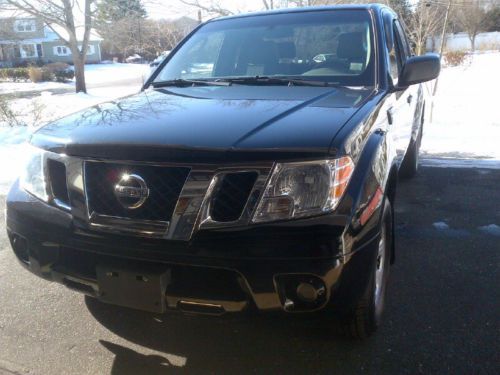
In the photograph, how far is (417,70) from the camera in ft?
10.7

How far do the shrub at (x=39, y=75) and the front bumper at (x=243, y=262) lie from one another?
35097mm

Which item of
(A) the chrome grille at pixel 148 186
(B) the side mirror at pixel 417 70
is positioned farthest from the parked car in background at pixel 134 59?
(A) the chrome grille at pixel 148 186

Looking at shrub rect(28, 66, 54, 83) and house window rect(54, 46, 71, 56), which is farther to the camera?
house window rect(54, 46, 71, 56)

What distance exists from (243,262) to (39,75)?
36.0 metres

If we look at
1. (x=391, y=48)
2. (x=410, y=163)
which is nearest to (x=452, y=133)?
(x=410, y=163)

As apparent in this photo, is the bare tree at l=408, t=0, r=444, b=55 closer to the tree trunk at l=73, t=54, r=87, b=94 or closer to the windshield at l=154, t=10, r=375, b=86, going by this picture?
the windshield at l=154, t=10, r=375, b=86

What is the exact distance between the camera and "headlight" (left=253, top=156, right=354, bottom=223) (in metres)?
2.00

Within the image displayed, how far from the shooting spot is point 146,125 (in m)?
2.38

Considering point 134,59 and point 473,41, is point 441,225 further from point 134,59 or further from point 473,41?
point 134,59

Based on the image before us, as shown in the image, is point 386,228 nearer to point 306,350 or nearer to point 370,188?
point 370,188

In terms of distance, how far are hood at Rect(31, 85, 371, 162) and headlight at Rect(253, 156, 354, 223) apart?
63mm

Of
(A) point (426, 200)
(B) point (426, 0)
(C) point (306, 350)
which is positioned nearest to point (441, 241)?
(A) point (426, 200)

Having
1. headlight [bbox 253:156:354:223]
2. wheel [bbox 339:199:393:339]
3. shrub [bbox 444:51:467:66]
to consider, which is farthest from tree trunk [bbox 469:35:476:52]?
headlight [bbox 253:156:354:223]

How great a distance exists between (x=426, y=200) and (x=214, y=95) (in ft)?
9.59
